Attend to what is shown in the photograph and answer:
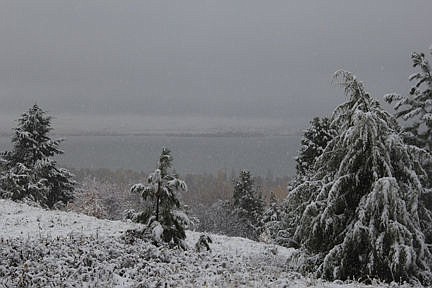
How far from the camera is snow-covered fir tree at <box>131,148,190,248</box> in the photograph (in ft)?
45.9

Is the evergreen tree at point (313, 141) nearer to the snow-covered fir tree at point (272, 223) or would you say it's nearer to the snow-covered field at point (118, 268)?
the snow-covered fir tree at point (272, 223)

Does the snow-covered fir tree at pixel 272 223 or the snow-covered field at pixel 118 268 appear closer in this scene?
the snow-covered field at pixel 118 268

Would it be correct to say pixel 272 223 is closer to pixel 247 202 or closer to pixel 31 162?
pixel 247 202

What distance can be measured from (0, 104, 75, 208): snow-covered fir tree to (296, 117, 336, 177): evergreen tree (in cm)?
1943

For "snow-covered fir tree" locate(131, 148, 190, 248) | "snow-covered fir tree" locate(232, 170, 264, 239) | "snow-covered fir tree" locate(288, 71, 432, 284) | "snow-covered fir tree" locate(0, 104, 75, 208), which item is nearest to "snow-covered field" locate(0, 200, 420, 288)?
"snow-covered fir tree" locate(131, 148, 190, 248)

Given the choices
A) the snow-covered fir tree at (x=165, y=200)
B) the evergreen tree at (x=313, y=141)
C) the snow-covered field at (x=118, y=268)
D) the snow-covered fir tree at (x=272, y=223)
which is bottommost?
the snow-covered fir tree at (x=272, y=223)

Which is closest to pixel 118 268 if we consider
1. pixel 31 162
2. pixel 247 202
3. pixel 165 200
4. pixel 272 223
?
pixel 165 200

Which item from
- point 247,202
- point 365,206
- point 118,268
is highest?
point 365,206

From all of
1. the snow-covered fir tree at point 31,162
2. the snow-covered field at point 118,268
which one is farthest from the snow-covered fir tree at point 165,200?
the snow-covered fir tree at point 31,162

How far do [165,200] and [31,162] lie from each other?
24.8 meters

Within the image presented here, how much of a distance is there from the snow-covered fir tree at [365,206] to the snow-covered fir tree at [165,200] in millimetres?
3808

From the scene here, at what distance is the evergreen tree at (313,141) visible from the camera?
87.5ft

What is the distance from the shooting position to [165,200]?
1410 centimetres

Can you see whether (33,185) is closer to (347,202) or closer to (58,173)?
(58,173)
